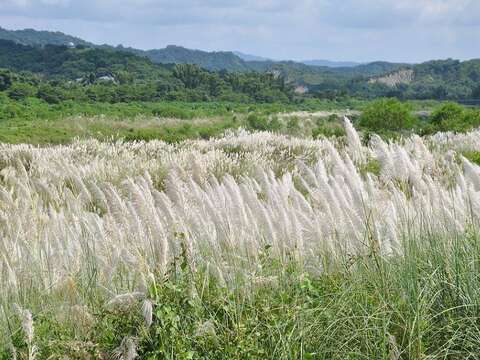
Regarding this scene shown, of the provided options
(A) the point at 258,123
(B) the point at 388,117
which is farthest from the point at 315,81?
(B) the point at 388,117

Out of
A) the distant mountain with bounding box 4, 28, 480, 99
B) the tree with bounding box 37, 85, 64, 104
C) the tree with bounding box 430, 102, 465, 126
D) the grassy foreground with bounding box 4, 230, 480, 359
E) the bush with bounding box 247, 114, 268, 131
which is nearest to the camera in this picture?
the grassy foreground with bounding box 4, 230, 480, 359

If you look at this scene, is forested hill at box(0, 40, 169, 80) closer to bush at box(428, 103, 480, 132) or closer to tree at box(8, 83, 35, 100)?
tree at box(8, 83, 35, 100)

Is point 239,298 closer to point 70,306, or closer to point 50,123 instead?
point 70,306

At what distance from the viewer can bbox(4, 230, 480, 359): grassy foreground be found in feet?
10.6

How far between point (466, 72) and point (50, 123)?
116040 millimetres

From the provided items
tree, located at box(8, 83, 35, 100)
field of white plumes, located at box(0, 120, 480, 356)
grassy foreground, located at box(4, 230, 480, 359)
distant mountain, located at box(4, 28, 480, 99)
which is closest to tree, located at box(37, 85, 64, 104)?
tree, located at box(8, 83, 35, 100)

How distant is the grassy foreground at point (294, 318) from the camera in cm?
322

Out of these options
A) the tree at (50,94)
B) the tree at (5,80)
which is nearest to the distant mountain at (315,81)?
the tree at (5,80)

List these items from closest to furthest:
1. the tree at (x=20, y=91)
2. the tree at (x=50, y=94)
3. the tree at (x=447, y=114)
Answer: the tree at (x=447, y=114) → the tree at (x=20, y=91) → the tree at (x=50, y=94)

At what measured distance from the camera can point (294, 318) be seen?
3.34m

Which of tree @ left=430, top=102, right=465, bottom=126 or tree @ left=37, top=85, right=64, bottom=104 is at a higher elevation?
tree @ left=430, top=102, right=465, bottom=126

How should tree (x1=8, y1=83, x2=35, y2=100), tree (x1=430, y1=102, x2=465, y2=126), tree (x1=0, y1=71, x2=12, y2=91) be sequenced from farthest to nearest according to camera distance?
1. tree (x1=0, y1=71, x2=12, y2=91)
2. tree (x1=8, y1=83, x2=35, y2=100)
3. tree (x1=430, y1=102, x2=465, y2=126)

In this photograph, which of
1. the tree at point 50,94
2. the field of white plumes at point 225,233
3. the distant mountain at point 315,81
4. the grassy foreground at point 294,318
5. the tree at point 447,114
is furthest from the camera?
the distant mountain at point 315,81

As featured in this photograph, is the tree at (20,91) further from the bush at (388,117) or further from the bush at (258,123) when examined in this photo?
the bush at (388,117)
